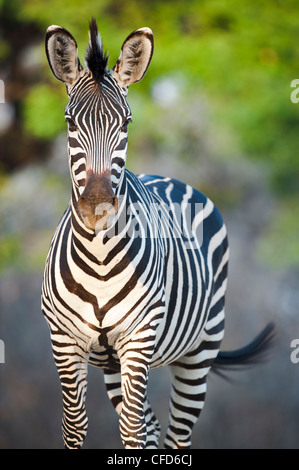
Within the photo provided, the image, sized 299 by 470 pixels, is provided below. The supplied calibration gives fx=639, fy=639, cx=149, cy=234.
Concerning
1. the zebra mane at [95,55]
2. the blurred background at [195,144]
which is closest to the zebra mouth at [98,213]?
the zebra mane at [95,55]

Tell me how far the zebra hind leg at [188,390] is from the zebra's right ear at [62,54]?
6.34 feet

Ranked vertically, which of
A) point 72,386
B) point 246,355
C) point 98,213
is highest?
point 98,213

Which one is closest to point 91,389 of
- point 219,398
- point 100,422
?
point 100,422

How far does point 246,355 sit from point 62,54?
8.54 ft

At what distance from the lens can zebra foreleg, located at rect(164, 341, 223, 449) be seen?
13.3 feet

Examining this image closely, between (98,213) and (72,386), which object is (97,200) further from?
(72,386)

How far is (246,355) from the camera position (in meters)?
4.59

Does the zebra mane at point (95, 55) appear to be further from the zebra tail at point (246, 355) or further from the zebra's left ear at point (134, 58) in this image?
the zebra tail at point (246, 355)

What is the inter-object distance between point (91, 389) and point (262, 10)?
9.90m

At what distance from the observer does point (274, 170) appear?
15.2 meters

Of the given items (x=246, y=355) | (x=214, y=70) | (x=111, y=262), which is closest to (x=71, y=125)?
(x=111, y=262)

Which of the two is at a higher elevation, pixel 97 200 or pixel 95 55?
pixel 95 55

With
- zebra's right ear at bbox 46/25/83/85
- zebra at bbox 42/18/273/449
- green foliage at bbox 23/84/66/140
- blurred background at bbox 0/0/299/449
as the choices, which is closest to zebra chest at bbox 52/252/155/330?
zebra at bbox 42/18/273/449

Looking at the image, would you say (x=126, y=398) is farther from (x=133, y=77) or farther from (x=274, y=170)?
(x=274, y=170)
